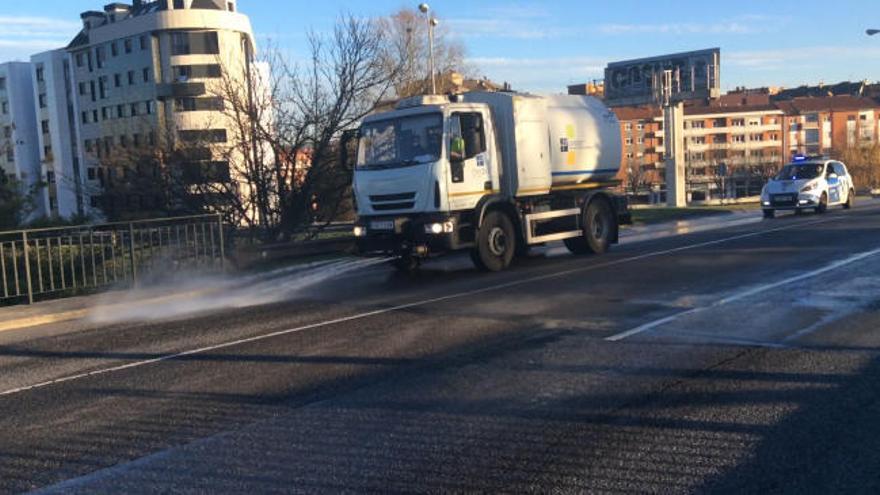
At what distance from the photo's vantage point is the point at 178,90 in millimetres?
74312

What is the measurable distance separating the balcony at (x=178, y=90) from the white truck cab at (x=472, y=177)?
62.0 m

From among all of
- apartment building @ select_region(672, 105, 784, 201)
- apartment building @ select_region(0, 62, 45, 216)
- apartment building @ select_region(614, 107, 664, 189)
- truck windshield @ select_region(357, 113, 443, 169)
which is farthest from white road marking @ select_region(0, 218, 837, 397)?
apartment building @ select_region(614, 107, 664, 189)

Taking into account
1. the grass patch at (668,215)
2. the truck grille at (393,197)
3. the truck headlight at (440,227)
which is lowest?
the grass patch at (668,215)

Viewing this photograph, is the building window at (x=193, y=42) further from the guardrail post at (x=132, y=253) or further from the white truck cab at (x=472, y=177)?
the white truck cab at (x=472, y=177)

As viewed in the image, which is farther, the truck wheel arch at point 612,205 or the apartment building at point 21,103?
the apartment building at point 21,103

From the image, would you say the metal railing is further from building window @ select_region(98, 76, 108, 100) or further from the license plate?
building window @ select_region(98, 76, 108, 100)

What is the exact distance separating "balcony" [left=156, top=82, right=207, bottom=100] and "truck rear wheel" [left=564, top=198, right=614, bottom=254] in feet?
202

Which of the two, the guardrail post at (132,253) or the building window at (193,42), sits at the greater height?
the building window at (193,42)

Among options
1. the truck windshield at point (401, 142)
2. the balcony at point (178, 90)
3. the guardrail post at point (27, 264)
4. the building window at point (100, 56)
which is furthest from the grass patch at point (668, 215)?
the building window at point (100, 56)

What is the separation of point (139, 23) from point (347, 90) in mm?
62474

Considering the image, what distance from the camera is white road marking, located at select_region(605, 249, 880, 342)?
803 cm

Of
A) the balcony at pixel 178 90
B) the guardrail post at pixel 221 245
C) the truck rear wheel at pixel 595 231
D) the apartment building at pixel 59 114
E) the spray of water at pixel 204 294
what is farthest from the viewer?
the apartment building at pixel 59 114

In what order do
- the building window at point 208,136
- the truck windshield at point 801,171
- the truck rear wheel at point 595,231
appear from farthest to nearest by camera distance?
the truck windshield at point 801,171, the building window at point 208,136, the truck rear wheel at point 595,231

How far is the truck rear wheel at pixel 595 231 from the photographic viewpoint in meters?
16.2
